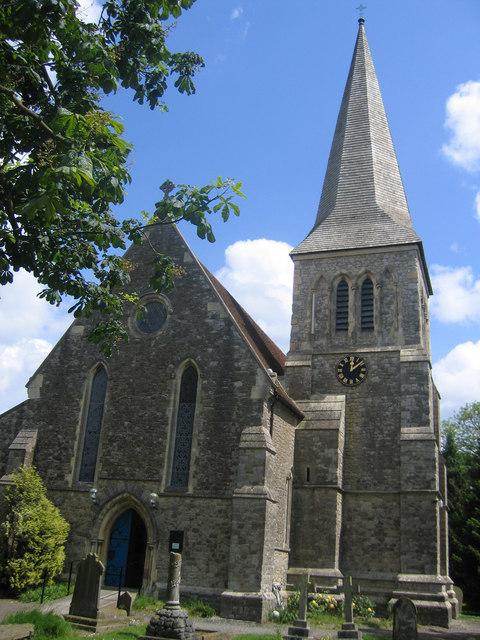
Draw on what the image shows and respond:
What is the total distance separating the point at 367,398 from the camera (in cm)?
2230

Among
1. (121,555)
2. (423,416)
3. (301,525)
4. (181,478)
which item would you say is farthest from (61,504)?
(423,416)

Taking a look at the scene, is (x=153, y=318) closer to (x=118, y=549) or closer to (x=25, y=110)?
(x=118, y=549)

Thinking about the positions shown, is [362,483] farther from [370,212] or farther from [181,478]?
[370,212]

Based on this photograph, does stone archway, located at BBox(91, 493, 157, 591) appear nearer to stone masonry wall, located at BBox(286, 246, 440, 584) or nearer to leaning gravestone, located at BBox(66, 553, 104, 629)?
leaning gravestone, located at BBox(66, 553, 104, 629)

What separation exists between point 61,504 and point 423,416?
1184 cm

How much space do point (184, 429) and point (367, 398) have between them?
702 cm

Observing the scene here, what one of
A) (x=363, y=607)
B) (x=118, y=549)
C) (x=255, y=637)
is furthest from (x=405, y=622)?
(x=118, y=549)

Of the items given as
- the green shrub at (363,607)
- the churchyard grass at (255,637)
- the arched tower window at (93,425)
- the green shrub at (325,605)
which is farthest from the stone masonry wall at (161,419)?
the green shrub at (363,607)

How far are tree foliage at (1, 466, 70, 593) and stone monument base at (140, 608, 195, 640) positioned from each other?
6.03 metres

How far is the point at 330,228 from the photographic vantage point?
26016mm

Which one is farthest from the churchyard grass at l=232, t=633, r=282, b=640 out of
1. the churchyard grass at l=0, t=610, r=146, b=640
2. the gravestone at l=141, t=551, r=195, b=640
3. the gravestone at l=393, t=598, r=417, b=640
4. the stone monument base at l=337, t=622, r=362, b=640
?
the gravestone at l=393, t=598, r=417, b=640

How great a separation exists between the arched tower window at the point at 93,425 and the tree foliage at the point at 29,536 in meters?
1.49

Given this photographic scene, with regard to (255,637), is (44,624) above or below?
above

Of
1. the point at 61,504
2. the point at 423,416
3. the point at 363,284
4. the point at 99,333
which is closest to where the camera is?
the point at 99,333
